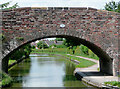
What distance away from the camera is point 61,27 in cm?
1202

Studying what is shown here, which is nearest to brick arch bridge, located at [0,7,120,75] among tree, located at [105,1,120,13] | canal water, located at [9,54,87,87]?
canal water, located at [9,54,87,87]

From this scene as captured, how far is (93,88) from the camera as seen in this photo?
1051 centimetres

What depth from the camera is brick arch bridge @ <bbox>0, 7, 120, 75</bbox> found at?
1173 centimetres

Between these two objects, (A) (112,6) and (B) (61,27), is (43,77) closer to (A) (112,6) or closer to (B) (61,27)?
(B) (61,27)

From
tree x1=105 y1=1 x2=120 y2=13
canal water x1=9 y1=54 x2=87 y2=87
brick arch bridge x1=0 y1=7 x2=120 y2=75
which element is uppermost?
tree x1=105 y1=1 x2=120 y2=13

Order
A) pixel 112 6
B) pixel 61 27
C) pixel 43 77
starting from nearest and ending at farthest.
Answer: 1. pixel 61 27
2. pixel 43 77
3. pixel 112 6

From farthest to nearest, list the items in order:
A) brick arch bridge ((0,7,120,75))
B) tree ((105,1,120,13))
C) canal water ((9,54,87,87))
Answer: tree ((105,1,120,13)) → canal water ((9,54,87,87)) → brick arch bridge ((0,7,120,75))

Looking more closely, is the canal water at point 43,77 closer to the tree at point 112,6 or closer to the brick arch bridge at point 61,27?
the brick arch bridge at point 61,27

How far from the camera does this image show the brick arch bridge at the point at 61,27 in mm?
11727

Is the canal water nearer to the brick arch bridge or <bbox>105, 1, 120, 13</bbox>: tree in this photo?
the brick arch bridge

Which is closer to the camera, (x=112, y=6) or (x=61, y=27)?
(x=61, y=27)

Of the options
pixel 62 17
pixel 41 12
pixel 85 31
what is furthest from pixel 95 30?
pixel 41 12

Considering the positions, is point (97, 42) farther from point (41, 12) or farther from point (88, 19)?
point (41, 12)

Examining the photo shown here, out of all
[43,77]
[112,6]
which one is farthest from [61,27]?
[112,6]
